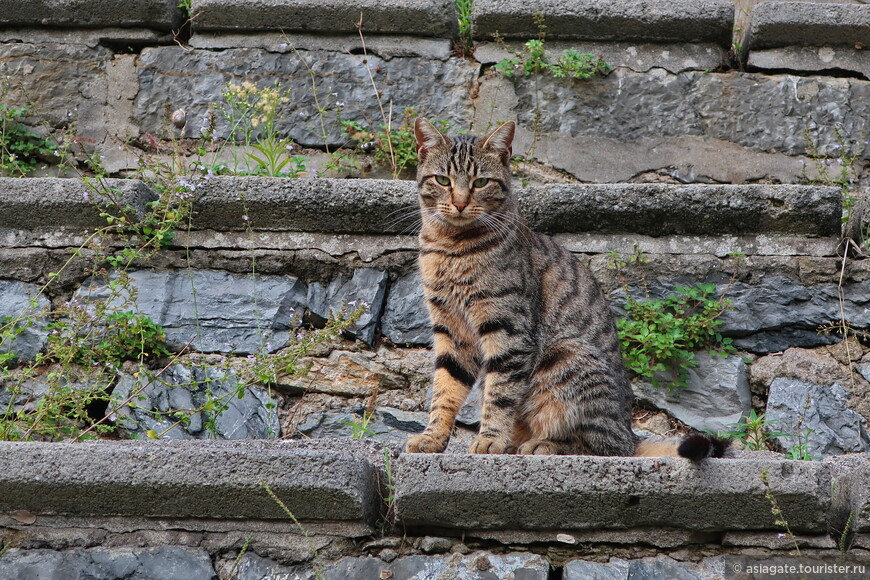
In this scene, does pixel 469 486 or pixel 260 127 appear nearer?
pixel 469 486

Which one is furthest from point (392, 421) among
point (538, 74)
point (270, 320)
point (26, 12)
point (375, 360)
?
point (26, 12)

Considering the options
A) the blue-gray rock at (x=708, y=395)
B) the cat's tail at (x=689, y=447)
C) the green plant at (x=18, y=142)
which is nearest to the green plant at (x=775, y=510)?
the cat's tail at (x=689, y=447)

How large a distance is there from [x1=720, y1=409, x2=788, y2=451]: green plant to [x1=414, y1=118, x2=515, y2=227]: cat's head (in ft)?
3.95

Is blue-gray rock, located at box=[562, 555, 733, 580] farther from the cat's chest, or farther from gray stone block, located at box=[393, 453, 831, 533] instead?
the cat's chest

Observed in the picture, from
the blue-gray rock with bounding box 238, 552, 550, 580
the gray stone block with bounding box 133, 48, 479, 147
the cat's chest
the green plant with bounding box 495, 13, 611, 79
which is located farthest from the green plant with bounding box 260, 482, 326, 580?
the green plant with bounding box 495, 13, 611, 79

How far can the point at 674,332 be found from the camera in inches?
139

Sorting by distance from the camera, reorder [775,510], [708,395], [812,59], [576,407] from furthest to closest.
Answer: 1. [812,59]
2. [708,395]
3. [576,407]
4. [775,510]

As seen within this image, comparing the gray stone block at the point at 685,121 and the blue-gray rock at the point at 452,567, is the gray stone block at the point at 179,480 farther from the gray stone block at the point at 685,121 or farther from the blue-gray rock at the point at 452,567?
the gray stone block at the point at 685,121

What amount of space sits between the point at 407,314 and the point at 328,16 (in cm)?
184

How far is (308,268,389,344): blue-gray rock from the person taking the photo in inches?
143

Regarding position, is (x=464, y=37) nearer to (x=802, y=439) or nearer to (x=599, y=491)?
(x=802, y=439)

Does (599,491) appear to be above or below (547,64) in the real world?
below

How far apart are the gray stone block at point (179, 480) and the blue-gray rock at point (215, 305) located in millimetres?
1298

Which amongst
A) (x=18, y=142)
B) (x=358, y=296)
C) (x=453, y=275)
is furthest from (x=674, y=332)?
(x=18, y=142)
